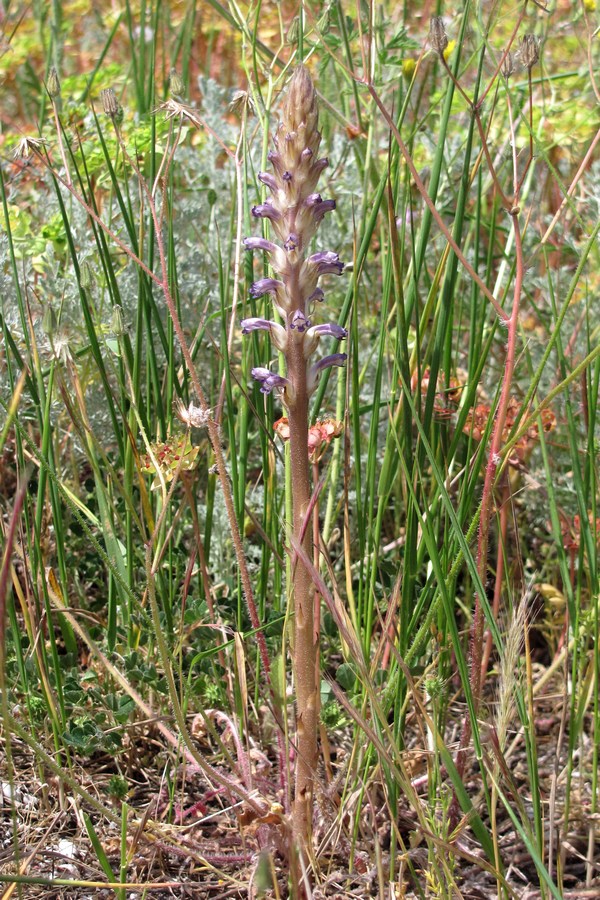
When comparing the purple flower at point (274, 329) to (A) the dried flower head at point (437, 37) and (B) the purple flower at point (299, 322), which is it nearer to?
(B) the purple flower at point (299, 322)

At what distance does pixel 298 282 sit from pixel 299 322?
0.05 metres

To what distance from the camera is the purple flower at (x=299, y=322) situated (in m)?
0.98

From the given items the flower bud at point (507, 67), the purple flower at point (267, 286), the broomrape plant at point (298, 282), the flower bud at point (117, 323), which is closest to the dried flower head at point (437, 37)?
the flower bud at point (507, 67)

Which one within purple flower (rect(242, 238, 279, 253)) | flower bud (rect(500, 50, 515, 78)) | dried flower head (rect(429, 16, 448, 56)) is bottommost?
purple flower (rect(242, 238, 279, 253))

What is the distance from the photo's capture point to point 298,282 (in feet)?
3.27

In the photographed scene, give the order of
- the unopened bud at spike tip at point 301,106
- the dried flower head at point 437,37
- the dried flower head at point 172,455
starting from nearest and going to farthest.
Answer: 1. the unopened bud at spike tip at point 301,106
2. the dried flower head at point 437,37
3. the dried flower head at point 172,455

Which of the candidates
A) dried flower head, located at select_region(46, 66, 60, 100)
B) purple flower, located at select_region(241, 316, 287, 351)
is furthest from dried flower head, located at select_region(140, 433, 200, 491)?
dried flower head, located at select_region(46, 66, 60, 100)

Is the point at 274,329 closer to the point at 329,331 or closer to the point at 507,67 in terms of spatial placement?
the point at 329,331

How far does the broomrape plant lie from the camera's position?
0.95 meters

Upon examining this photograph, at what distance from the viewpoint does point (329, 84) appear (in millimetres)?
2328

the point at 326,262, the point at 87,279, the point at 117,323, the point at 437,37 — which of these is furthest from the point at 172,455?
the point at 437,37

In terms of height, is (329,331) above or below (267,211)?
below

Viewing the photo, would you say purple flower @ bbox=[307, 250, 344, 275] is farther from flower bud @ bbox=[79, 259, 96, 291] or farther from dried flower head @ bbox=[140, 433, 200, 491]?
flower bud @ bbox=[79, 259, 96, 291]

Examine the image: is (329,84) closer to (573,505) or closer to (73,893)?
(573,505)
